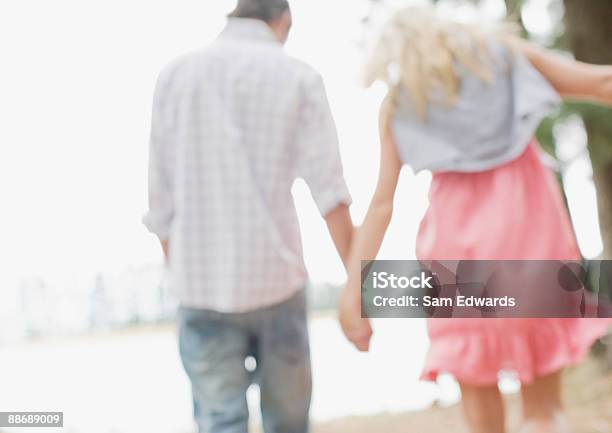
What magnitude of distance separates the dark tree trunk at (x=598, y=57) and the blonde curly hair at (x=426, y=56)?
4.58ft

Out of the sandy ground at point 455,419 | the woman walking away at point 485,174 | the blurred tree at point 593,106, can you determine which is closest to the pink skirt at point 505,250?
the woman walking away at point 485,174

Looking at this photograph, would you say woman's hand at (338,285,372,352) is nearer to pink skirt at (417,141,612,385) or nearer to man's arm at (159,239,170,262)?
pink skirt at (417,141,612,385)

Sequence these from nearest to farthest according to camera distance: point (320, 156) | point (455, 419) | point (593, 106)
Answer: point (320, 156) < point (455, 419) < point (593, 106)

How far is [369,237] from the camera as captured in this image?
1.41m

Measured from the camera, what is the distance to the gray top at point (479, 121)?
1316 mm

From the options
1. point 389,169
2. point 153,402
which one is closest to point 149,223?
point 389,169

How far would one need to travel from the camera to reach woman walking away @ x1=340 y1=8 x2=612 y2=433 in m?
1.29

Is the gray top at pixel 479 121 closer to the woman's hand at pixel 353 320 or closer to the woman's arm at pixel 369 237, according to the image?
the woman's arm at pixel 369 237

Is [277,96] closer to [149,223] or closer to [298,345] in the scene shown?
[149,223]

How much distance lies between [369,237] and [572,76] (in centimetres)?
39

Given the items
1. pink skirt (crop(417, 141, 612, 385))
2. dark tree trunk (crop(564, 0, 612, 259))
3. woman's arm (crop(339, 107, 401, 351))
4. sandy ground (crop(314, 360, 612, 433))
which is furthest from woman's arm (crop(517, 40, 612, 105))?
dark tree trunk (crop(564, 0, 612, 259))

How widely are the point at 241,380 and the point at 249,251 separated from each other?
20cm

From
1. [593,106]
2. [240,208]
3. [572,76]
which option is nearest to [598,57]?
[593,106]

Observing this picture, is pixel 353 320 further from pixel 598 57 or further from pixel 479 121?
pixel 598 57
